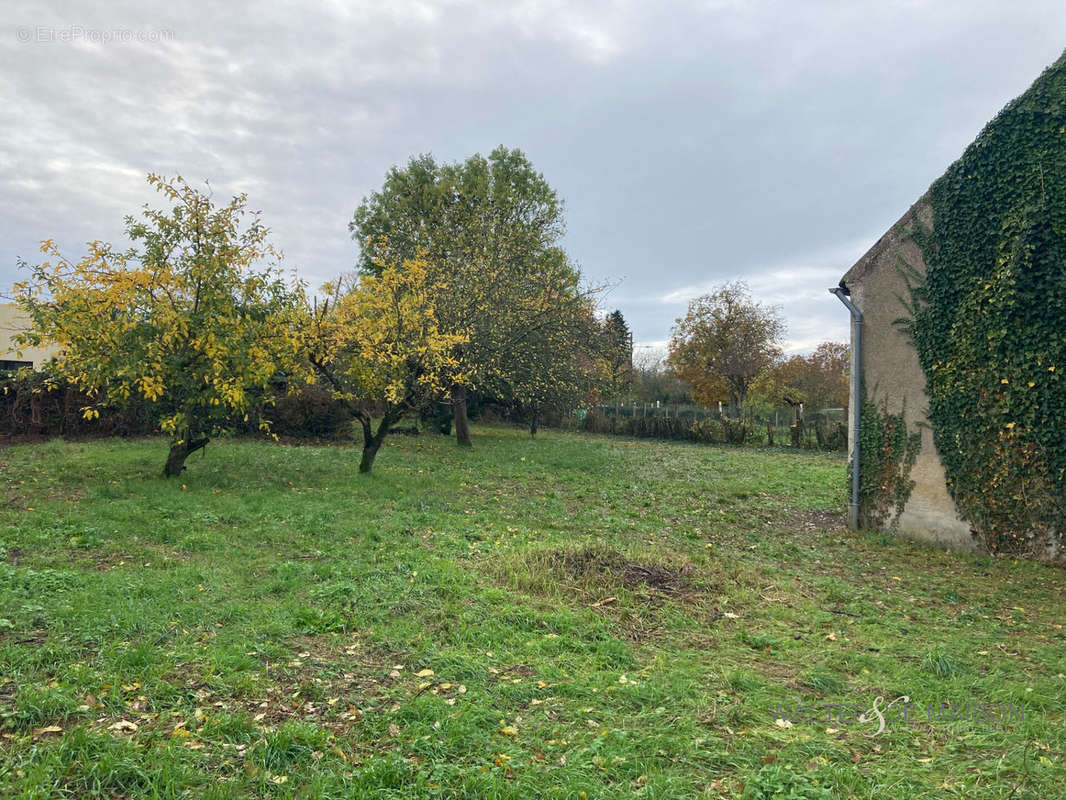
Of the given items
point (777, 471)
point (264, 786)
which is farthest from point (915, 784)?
point (777, 471)

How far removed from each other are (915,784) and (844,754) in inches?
12.3

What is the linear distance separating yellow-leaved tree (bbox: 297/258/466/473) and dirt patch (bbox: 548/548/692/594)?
5.69 meters

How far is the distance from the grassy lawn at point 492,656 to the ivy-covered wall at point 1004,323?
0.96m

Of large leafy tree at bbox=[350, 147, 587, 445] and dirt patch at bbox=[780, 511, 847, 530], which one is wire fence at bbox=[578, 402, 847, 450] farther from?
dirt patch at bbox=[780, 511, 847, 530]

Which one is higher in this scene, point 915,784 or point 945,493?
point 945,493

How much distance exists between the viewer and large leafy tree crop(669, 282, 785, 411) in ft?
102

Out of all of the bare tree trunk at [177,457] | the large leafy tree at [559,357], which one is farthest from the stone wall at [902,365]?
the bare tree trunk at [177,457]

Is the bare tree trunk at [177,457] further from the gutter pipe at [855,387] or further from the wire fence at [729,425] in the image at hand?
the wire fence at [729,425]

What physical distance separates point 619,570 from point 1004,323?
580cm

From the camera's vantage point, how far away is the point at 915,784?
288cm

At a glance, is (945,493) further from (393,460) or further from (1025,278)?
(393,460)

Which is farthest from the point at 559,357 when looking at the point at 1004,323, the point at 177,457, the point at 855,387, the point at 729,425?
the point at 1004,323

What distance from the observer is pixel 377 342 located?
10906 millimetres

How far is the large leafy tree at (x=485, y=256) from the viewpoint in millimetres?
15305
